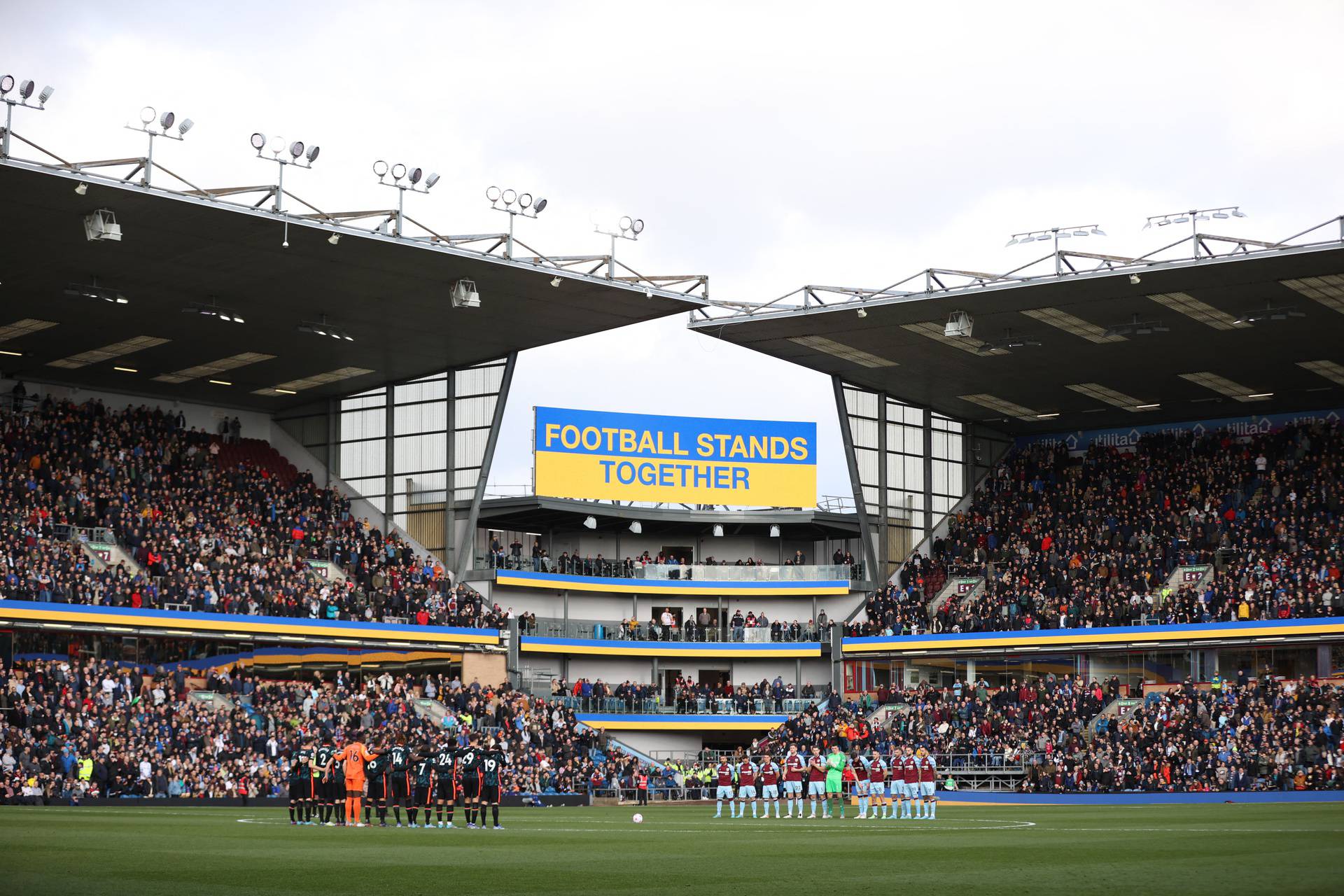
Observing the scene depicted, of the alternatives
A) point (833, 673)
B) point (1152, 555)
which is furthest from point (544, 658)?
point (1152, 555)

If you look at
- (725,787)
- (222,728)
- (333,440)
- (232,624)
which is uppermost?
(333,440)

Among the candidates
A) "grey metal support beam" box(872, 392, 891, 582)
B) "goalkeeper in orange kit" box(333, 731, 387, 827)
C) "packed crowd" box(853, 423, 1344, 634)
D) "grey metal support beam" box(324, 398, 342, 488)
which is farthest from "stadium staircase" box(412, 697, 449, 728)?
"goalkeeper in orange kit" box(333, 731, 387, 827)

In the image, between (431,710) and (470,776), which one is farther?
(431,710)

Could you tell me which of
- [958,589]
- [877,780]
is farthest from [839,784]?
[958,589]

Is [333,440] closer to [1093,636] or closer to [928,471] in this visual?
[928,471]

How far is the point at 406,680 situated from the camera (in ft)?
190

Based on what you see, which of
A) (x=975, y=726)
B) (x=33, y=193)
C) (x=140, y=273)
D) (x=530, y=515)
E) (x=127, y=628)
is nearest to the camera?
(x=33, y=193)

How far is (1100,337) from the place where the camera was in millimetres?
53250

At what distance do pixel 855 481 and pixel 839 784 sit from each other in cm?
2605

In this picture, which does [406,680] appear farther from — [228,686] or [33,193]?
[33,193]

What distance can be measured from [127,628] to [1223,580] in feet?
121

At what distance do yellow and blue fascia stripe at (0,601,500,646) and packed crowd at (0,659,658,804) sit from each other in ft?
4.64

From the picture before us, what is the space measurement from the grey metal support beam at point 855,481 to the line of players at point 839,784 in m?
23.6

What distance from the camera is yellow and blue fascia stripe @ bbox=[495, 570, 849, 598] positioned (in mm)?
63750
